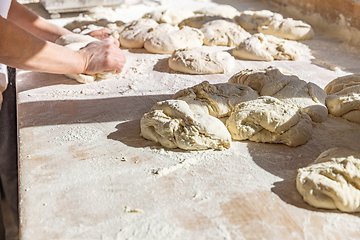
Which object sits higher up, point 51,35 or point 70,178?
point 51,35

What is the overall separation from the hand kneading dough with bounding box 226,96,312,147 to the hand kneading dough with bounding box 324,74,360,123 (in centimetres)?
34

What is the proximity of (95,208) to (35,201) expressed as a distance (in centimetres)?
33

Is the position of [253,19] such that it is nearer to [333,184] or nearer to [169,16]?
[169,16]

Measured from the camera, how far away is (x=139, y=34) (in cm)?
397

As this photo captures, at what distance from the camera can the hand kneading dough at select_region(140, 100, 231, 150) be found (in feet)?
6.38

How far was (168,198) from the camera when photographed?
163 centimetres

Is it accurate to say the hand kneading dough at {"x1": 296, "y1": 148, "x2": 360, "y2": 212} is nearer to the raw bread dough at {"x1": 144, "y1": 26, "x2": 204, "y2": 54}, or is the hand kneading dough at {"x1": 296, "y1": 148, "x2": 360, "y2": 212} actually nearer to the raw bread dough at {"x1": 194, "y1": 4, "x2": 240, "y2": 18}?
the raw bread dough at {"x1": 144, "y1": 26, "x2": 204, "y2": 54}

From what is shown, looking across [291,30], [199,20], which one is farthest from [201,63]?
[291,30]

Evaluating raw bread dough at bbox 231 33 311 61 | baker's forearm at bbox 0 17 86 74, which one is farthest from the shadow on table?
raw bread dough at bbox 231 33 311 61

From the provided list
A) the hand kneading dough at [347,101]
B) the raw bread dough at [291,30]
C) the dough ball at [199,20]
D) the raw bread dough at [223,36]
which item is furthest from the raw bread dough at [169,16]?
the hand kneading dough at [347,101]

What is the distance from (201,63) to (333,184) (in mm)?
2002

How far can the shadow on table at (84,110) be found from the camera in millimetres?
2436

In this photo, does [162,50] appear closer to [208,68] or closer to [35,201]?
[208,68]

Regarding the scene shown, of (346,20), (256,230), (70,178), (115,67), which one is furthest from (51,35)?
(346,20)
